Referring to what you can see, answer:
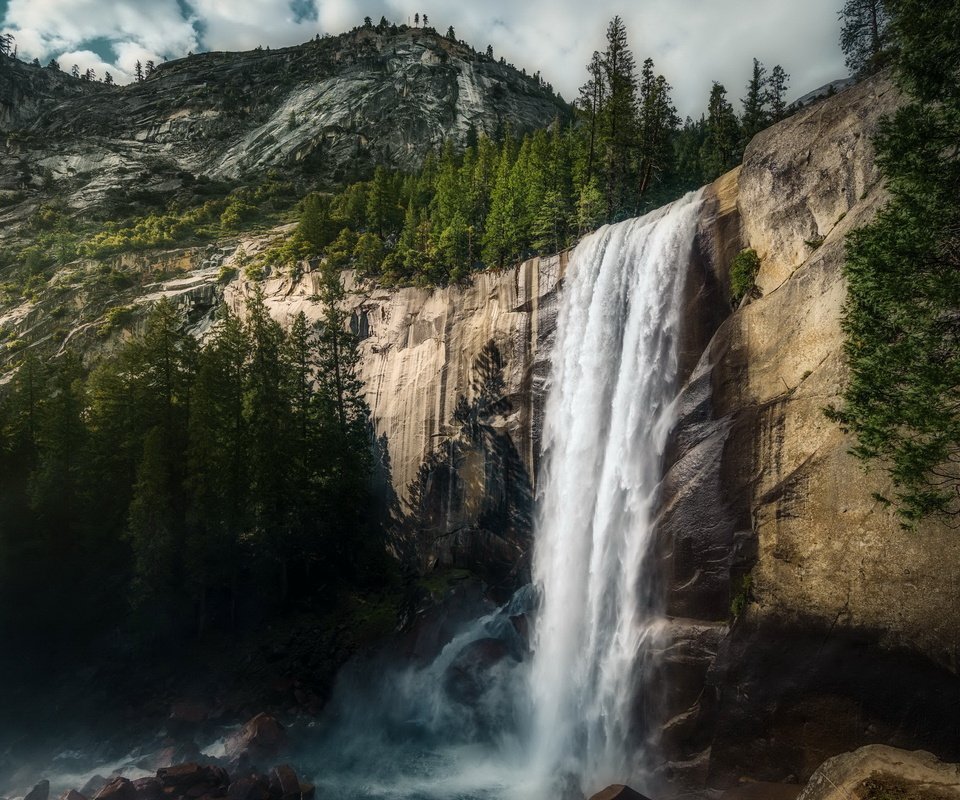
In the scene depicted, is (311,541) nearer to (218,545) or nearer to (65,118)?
(218,545)

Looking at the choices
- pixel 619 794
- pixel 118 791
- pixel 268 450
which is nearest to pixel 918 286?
pixel 619 794

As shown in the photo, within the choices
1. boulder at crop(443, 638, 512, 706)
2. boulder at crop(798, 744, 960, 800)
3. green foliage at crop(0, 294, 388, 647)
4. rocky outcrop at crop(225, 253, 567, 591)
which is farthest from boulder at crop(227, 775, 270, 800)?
boulder at crop(798, 744, 960, 800)

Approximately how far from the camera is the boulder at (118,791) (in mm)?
17406

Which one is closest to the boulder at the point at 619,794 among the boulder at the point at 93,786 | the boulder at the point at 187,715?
the boulder at the point at 93,786

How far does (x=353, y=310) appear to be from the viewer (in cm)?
4119

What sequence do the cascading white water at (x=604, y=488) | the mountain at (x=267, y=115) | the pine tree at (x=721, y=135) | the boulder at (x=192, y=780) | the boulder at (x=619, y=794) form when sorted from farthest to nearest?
the mountain at (x=267, y=115) → the pine tree at (x=721, y=135) → the cascading white water at (x=604, y=488) → the boulder at (x=192, y=780) → the boulder at (x=619, y=794)

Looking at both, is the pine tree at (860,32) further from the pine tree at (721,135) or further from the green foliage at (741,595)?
the green foliage at (741,595)

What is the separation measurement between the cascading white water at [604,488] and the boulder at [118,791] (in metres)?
13.3

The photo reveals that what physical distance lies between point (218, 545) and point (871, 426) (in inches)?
1066

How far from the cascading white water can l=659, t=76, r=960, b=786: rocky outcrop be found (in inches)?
74.3

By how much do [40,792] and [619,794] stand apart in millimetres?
18651

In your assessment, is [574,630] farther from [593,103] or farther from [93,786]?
[593,103]

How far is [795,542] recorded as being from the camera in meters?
15.4

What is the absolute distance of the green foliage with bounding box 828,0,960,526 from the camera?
11070mm
